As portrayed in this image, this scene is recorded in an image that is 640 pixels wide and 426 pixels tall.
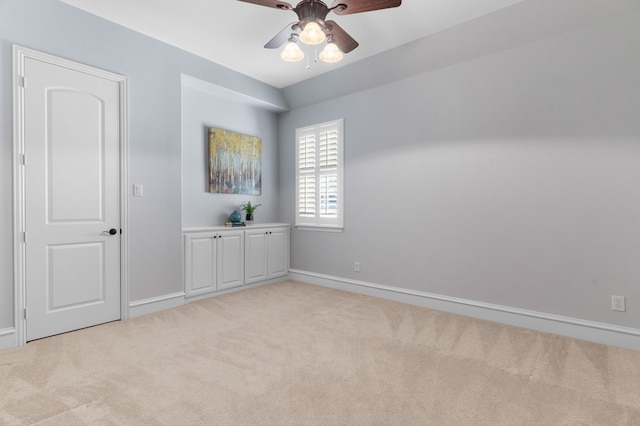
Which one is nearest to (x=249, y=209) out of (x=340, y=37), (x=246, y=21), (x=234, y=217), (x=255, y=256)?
(x=234, y=217)

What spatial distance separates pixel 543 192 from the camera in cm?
316

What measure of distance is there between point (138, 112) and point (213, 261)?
1907 millimetres

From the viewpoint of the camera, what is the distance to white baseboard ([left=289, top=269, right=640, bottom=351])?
111 inches

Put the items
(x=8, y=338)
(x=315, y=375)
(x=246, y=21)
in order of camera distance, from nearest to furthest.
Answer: (x=315, y=375)
(x=8, y=338)
(x=246, y=21)

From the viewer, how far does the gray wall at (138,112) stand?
271 centimetres

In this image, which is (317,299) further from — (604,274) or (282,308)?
(604,274)

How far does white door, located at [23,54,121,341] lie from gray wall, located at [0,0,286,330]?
14cm

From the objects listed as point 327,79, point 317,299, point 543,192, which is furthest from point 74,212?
point 543,192

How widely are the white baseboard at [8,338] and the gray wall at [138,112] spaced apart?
51mm

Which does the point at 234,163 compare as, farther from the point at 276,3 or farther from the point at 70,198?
the point at 276,3

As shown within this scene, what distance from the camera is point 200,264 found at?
4.14m

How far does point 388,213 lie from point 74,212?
3.32m

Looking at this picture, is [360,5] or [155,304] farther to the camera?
[155,304]

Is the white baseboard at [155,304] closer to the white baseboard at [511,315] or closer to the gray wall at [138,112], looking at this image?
the gray wall at [138,112]
